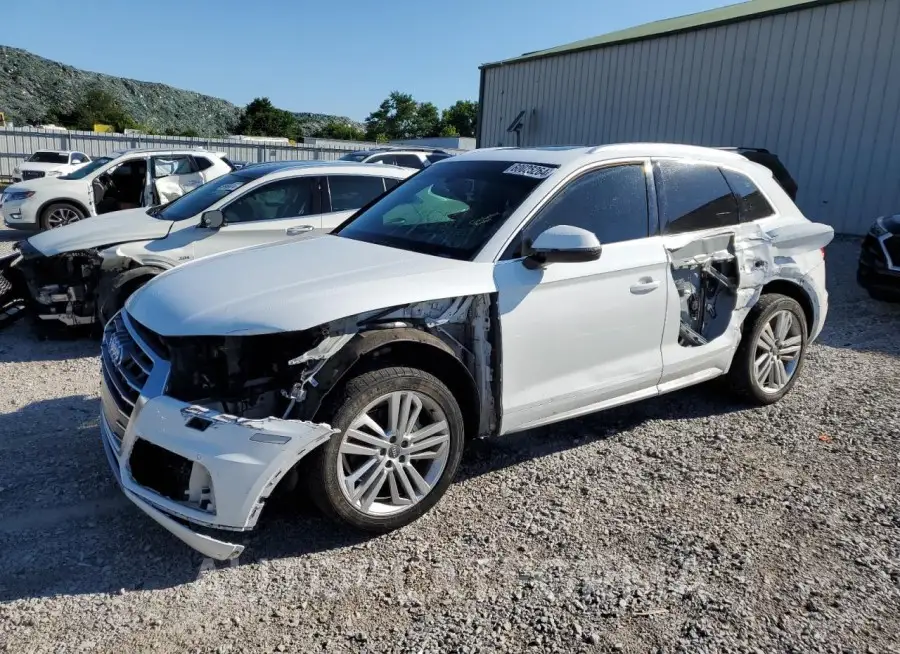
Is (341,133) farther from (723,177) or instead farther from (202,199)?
(723,177)

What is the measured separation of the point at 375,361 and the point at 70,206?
11.5m

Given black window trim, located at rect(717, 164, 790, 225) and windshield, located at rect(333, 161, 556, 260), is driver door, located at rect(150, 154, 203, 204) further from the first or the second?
black window trim, located at rect(717, 164, 790, 225)

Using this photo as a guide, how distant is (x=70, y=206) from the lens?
12.2 metres

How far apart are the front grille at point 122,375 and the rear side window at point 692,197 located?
292 centimetres

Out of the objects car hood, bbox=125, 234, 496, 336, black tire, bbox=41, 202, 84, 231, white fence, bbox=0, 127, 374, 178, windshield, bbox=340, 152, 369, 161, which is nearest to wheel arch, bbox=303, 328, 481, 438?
car hood, bbox=125, 234, 496, 336

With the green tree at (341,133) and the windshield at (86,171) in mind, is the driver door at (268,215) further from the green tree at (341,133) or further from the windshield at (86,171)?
the green tree at (341,133)

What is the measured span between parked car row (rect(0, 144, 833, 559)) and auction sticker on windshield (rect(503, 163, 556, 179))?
14 millimetres

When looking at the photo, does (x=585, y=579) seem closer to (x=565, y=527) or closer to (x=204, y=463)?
(x=565, y=527)

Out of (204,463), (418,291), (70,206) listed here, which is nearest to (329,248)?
(418,291)

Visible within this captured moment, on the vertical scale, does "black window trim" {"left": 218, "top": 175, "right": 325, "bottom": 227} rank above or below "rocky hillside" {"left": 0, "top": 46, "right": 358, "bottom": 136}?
below

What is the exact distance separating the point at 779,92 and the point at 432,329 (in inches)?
551

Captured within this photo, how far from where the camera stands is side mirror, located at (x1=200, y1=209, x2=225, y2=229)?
6.03m

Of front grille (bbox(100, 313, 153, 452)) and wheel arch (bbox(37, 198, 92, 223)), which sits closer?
front grille (bbox(100, 313, 153, 452))

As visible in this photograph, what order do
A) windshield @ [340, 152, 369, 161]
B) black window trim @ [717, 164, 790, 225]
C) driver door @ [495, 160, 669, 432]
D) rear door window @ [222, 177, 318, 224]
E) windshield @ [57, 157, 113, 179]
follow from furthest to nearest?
windshield @ [340, 152, 369, 161] → windshield @ [57, 157, 113, 179] → rear door window @ [222, 177, 318, 224] → black window trim @ [717, 164, 790, 225] → driver door @ [495, 160, 669, 432]
